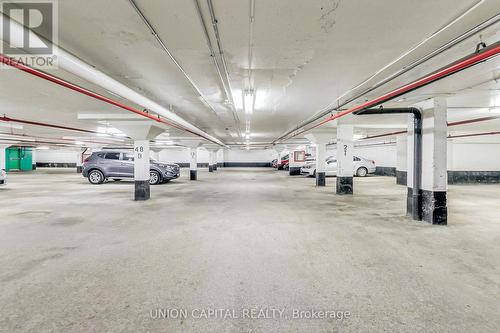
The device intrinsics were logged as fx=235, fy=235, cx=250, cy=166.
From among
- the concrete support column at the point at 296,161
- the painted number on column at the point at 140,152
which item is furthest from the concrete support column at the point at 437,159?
the concrete support column at the point at 296,161

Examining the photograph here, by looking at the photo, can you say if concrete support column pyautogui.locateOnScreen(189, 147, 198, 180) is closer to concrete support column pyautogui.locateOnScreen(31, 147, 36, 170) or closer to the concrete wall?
the concrete wall

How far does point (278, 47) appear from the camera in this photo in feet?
9.05

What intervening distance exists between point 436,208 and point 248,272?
3.92 meters

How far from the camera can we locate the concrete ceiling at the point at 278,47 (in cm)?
212

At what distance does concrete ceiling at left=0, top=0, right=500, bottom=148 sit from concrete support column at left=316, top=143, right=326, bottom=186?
211 inches

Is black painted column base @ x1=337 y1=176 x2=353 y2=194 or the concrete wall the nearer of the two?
black painted column base @ x1=337 y1=176 x2=353 y2=194

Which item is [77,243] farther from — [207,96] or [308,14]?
[308,14]

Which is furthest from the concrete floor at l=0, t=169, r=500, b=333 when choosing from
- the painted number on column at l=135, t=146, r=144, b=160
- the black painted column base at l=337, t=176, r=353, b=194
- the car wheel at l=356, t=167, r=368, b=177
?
the car wheel at l=356, t=167, r=368, b=177

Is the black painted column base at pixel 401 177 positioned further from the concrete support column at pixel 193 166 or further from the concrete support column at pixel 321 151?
the concrete support column at pixel 193 166

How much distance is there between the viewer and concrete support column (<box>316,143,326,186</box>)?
9992mm

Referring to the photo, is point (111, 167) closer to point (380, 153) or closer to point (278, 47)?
point (278, 47)

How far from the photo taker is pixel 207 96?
4762 millimetres

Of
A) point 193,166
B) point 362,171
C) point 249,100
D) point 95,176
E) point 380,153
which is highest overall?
point 249,100

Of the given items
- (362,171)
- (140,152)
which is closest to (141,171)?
(140,152)
